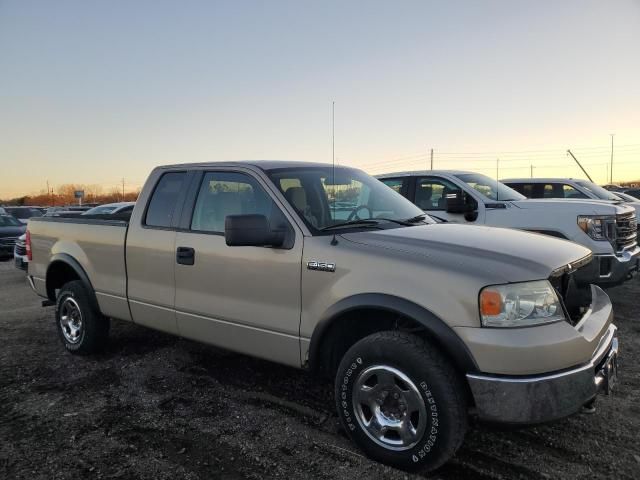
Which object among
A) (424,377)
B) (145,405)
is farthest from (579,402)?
(145,405)

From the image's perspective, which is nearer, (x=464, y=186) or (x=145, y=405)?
(x=145, y=405)

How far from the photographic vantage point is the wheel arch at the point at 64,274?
4887 mm

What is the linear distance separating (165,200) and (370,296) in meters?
2.26

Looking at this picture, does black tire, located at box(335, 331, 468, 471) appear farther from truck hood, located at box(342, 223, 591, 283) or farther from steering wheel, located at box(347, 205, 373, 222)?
steering wheel, located at box(347, 205, 373, 222)

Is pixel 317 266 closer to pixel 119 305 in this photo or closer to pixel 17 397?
pixel 119 305

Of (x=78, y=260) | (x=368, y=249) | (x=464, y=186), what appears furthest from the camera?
(x=464, y=186)

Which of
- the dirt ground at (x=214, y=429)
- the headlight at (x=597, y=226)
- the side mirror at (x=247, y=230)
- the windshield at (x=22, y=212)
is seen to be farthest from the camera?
the windshield at (x=22, y=212)

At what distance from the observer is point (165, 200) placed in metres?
4.37

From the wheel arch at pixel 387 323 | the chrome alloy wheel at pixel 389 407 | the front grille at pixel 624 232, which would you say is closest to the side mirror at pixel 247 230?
the wheel arch at pixel 387 323

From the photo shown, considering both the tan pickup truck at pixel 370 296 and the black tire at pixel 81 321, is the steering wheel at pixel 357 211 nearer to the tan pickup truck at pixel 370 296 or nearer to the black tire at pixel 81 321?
the tan pickup truck at pixel 370 296

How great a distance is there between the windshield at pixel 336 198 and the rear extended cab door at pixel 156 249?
40.0 inches

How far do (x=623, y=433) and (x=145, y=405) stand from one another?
3.36 m

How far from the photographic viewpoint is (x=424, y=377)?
2.71m

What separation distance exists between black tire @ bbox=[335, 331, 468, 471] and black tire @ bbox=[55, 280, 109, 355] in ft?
9.67
